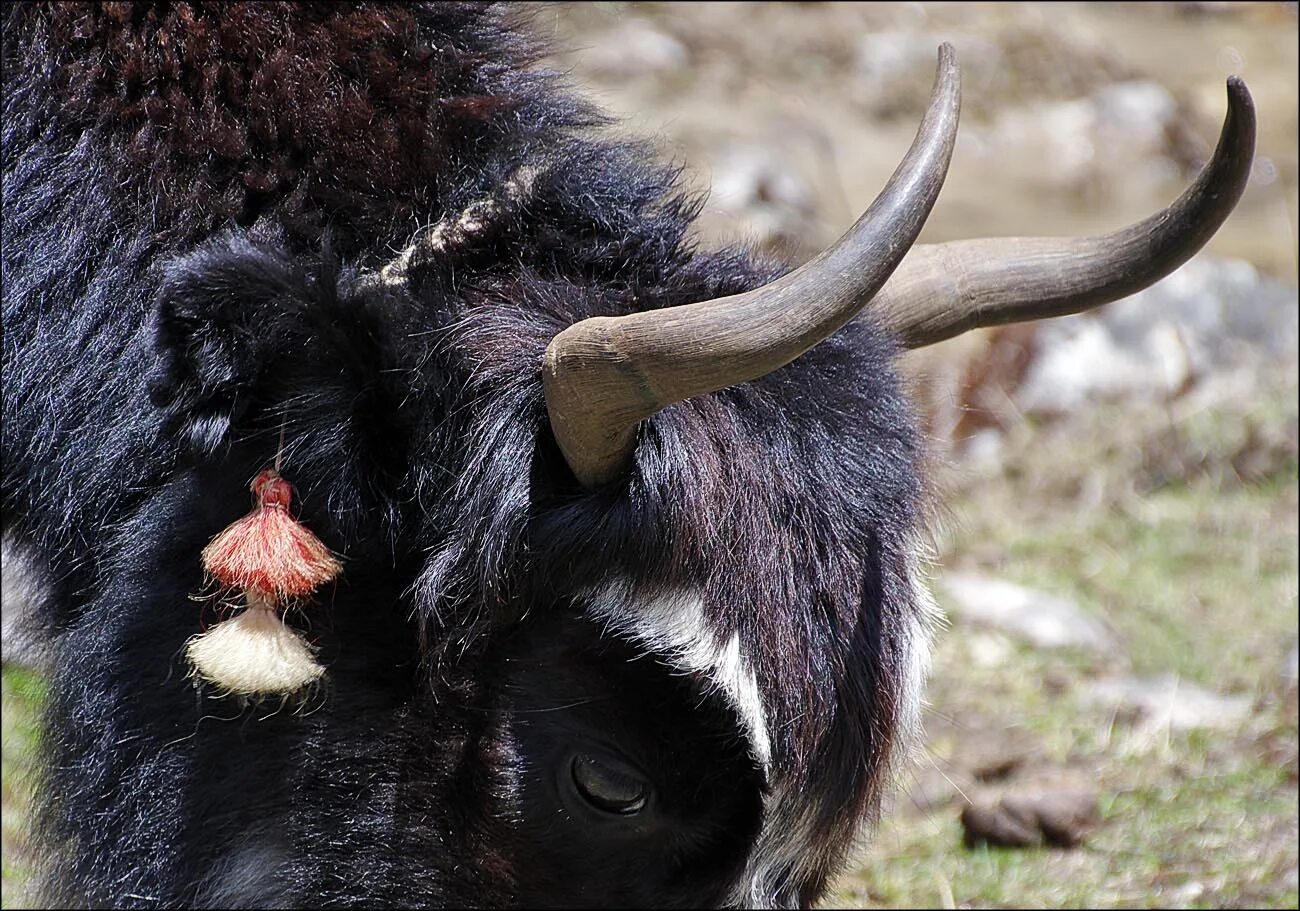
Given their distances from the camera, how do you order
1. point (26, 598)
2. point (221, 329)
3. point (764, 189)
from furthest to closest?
1. point (764, 189)
2. point (26, 598)
3. point (221, 329)

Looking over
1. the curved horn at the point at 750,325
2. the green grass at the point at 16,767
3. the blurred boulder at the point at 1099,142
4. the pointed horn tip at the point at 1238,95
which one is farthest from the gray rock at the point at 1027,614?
the blurred boulder at the point at 1099,142

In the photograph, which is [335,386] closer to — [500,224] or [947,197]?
[500,224]

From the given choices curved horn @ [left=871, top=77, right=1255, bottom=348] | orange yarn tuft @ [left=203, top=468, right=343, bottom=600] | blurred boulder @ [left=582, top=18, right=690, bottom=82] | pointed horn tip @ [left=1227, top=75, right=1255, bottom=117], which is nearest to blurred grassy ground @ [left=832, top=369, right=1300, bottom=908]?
curved horn @ [left=871, top=77, right=1255, bottom=348]

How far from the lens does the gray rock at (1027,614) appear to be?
216 inches

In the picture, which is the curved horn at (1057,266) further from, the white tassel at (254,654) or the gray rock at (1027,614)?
the gray rock at (1027,614)

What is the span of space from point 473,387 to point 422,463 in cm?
17

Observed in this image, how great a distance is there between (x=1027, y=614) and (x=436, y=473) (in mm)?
3555

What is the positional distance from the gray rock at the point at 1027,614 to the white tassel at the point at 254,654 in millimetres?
3543

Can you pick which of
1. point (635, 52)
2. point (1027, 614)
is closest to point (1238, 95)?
point (1027, 614)

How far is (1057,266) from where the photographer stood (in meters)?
2.88

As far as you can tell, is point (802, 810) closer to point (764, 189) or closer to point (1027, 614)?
point (1027, 614)

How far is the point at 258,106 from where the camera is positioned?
9.64 ft

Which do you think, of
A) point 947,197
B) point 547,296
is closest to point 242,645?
point 547,296

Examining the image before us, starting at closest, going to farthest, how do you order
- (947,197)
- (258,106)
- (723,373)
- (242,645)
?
(723,373) < (242,645) < (258,106) < (947,197)
